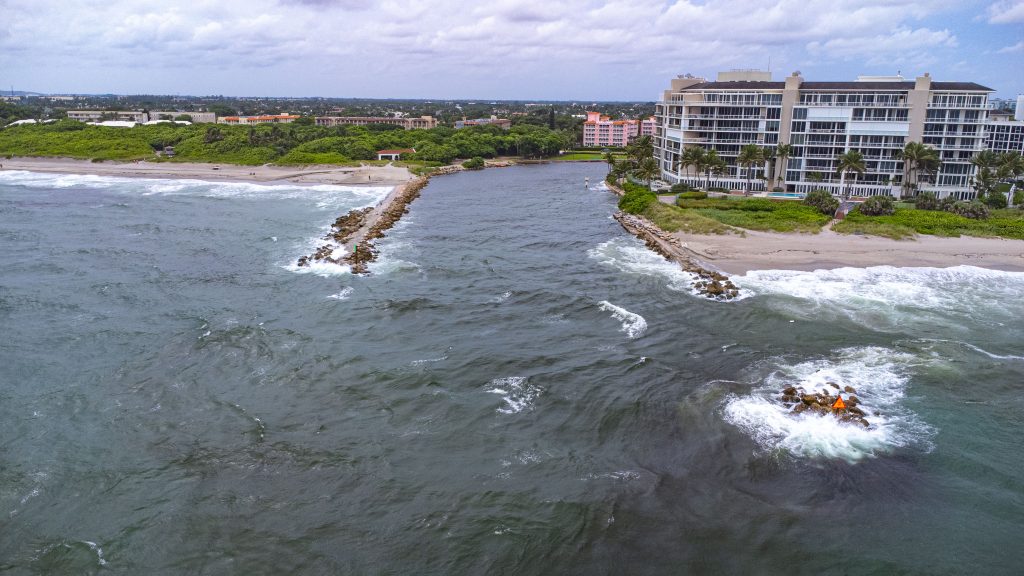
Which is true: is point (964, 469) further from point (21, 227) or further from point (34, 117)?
point (34, 117)

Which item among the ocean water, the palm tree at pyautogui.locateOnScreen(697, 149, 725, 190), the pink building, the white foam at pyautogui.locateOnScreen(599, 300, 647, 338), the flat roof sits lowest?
the ocean water

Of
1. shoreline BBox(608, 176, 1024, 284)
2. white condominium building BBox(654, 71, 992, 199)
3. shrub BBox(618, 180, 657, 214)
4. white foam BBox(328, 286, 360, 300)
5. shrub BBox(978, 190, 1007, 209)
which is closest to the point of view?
white foam BBox(328, 286, 360, 300)

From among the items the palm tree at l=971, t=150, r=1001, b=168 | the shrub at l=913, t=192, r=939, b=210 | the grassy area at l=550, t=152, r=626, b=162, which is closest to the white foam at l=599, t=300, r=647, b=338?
the shrub at l=913, t=192, r=939, b=210

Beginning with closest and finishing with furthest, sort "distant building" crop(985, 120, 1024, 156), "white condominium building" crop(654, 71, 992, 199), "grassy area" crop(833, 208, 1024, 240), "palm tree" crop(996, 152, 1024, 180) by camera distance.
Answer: "grassy area" crop(833, 208, 1024, 240)
"palm tree" crop(996, 152, 1024, 180)
"white condominium building" crop(654, 71, 992, 199)
"distant building" crop(985, 120, 1024, 156)

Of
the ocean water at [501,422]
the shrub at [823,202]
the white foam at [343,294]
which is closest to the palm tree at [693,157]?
the shrub at [823,202]

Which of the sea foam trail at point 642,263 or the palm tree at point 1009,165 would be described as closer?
the sea foam trail at point 642,263

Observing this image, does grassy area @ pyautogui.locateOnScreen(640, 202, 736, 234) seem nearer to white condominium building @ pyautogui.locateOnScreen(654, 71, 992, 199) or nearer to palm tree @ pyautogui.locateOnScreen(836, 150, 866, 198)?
white condominium building @ pyautogui.locateOnScreen(654, 71, 992, 199)

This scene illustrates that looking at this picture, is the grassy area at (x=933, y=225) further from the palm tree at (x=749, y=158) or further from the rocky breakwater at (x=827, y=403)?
the rocky breakwater at (x=827, y=403)

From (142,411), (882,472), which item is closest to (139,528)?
(142,411)

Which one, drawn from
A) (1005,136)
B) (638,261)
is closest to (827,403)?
(638,261)
